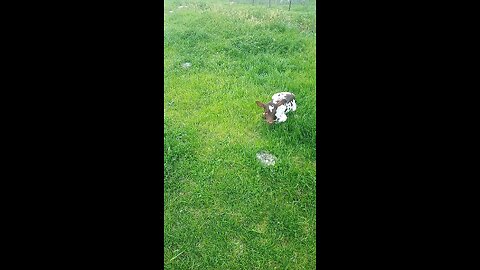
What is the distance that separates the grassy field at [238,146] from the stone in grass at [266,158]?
0.15ft

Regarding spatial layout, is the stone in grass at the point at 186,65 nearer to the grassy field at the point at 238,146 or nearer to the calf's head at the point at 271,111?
the grassy field at the point at 238,146

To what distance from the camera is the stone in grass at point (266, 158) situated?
300cm

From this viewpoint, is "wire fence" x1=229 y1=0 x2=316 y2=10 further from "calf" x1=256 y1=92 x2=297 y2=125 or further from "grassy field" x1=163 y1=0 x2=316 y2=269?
"calf" x1=256 y1=92 x2=297 y2=125

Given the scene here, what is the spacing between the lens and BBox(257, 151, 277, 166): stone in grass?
9.84 feet

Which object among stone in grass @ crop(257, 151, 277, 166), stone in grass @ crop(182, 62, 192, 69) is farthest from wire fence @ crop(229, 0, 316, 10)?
stone in grass @ crop(257, 151, 277, 166)

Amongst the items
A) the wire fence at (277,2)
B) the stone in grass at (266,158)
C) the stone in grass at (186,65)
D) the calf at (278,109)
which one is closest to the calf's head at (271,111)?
the calf at (278,109)

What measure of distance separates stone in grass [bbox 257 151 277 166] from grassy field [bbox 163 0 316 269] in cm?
5

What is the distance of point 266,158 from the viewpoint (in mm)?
3041
